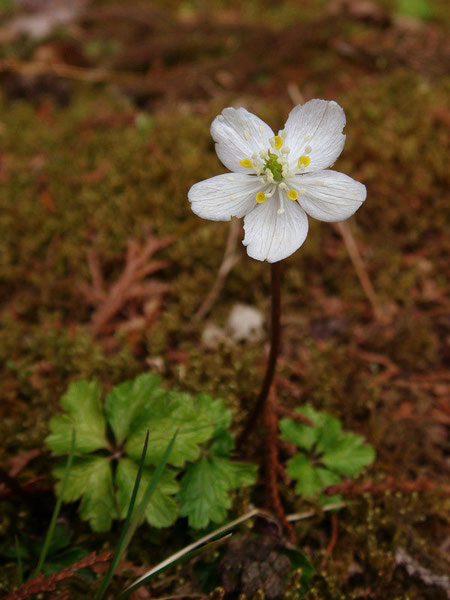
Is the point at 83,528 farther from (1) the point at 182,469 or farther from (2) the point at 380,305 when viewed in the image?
(2) the point at 380,305

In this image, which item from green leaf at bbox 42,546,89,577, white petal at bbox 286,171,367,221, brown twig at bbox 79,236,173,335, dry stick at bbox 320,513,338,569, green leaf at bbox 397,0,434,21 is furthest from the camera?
green leaf at bbox 397,0,434,21

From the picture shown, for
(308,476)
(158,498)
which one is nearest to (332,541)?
(308,476)

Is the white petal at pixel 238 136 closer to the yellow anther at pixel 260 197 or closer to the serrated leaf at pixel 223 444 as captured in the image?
the yellow anther at pixel 260 197

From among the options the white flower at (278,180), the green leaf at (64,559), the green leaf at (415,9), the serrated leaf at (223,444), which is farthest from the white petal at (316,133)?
the green leaf at (415,9)

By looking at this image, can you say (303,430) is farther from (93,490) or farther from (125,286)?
(125,286)

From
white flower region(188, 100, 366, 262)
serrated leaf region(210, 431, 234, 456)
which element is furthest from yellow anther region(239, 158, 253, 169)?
serrated leaf region(210, 431, 234, 456)

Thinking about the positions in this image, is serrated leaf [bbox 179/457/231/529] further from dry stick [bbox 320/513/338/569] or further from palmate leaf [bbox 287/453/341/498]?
dry stick [bbox 320/513/338/569]
